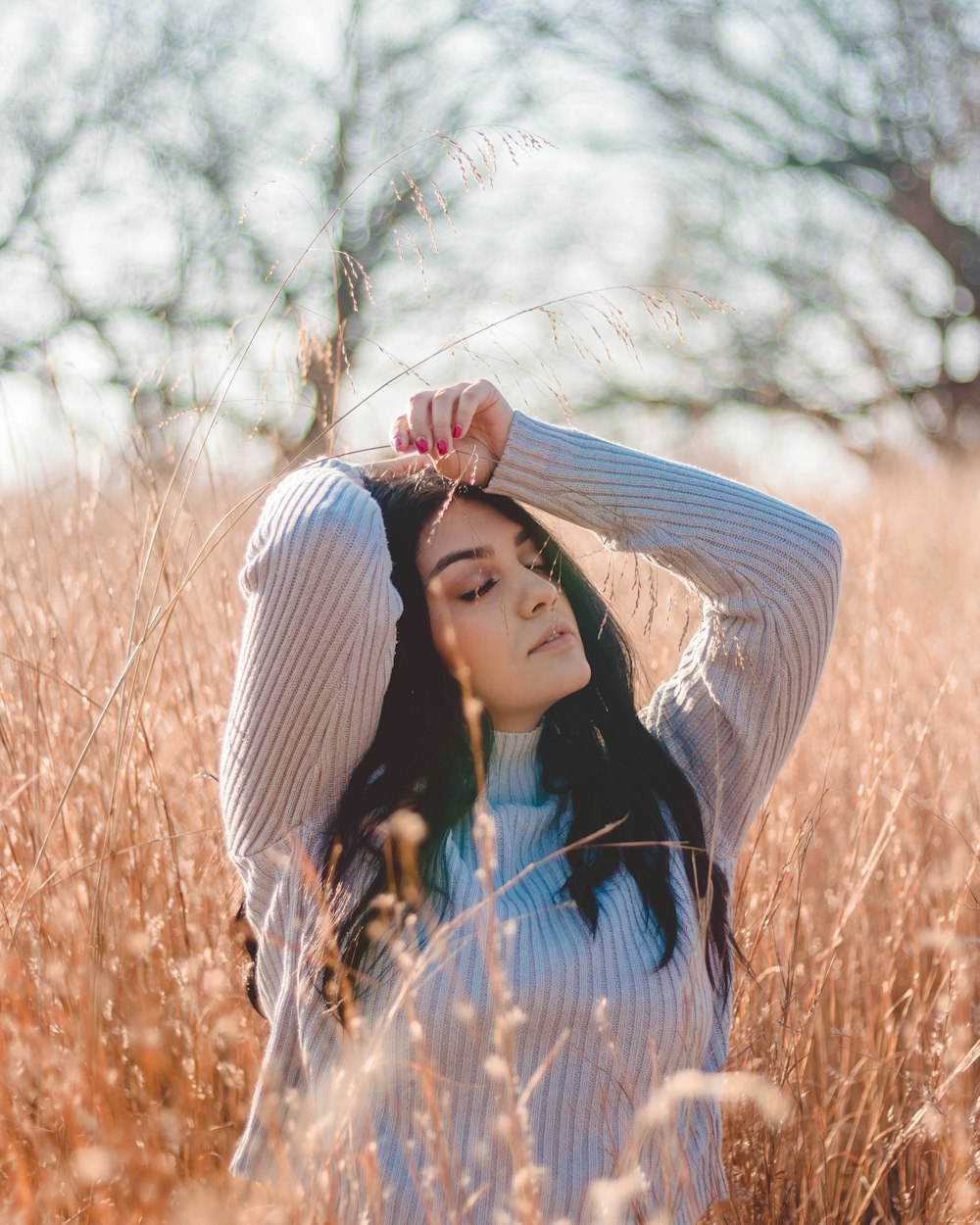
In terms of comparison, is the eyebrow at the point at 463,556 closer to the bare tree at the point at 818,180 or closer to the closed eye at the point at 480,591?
the closed eye at the point at 480,591

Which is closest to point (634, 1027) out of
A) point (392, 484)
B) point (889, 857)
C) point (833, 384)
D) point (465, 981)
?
point (465, 981)

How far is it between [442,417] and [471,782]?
48 cm

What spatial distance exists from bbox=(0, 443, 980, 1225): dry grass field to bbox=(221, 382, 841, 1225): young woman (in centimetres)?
10

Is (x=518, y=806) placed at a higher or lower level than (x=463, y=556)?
lower

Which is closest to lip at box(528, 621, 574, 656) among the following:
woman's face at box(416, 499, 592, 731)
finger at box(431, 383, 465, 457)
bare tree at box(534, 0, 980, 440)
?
woman's face at box(416, 499, 592, 731)

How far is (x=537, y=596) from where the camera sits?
1.50 meters

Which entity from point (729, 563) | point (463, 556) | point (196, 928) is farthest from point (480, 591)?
point (196, 928)

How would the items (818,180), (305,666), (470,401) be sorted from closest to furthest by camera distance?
(305,666), (470,401), (818,180)

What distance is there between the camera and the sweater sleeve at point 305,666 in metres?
1.43

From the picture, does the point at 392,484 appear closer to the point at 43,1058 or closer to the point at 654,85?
the point at 43,1058

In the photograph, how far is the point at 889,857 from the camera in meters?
2.13

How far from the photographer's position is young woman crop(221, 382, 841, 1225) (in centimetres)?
134

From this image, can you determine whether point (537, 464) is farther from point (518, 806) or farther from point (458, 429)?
point (518, 806)

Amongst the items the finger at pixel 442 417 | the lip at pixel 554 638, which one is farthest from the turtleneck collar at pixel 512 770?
the finger at pixel 442 417
